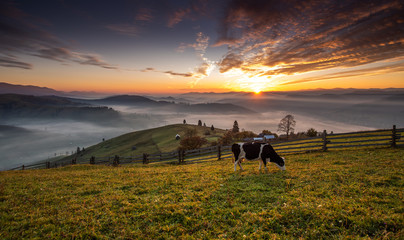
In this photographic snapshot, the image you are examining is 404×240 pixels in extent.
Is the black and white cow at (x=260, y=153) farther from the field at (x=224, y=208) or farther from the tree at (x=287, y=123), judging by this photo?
the tree at (x=287, y=123)

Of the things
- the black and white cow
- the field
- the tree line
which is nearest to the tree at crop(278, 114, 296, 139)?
the tree line

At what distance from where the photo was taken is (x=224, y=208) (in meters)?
6.25

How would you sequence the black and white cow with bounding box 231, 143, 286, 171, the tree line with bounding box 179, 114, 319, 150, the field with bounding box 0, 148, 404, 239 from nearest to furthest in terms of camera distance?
1. the field with bounding box 0, 148, 404, 239
2. the black and white cow with bounding box 231, 143, 286, 171
3. the tree line with bounding box 179, 114, 319, 150

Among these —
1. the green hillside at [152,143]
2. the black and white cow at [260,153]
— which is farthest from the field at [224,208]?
the green hillside at [152,143]

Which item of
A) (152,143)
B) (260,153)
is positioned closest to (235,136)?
(152,143)

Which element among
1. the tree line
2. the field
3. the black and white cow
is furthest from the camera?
the tree line

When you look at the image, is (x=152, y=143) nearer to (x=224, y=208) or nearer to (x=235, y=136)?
(x=235, y=136)

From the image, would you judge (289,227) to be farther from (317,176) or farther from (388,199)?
(317,176)

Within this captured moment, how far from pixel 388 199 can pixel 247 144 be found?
659 cm

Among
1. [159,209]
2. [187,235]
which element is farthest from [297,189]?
[159,209]

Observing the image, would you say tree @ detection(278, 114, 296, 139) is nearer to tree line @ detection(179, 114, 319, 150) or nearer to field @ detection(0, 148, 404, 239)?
tree line @ detection(179, 114, 319, 150)

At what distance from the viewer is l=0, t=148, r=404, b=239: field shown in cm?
489

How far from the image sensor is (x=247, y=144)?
11414 millimetres

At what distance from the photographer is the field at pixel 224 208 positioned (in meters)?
4.89
